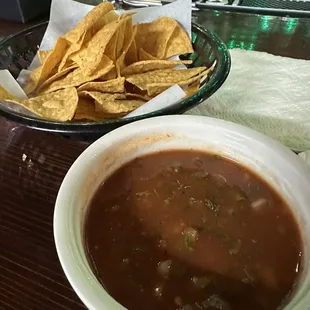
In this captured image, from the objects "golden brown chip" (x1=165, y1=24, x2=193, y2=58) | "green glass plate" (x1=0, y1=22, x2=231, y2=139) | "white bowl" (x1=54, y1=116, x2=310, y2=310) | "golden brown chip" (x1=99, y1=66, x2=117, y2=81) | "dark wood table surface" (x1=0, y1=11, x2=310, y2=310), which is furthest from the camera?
"golden brown chip" (x1=165, y1=24, x2=193, y2=58)

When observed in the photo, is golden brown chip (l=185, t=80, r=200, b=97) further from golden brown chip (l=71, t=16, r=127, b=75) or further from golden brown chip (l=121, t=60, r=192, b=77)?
golden brown chip (l=71, t=16, r=127, b=75)

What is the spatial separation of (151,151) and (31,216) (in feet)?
0.90

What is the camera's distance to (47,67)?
3.97ft


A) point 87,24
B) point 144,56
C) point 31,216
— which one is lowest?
point 31,216

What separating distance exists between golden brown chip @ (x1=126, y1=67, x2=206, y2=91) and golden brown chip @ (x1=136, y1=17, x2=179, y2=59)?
137 mm

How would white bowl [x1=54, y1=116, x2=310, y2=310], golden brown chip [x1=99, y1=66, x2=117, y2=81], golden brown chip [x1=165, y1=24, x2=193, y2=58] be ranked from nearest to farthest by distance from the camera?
white bowl [x1=54, y1=116, x2=310, y2=310] → golden brown chip [x1=99, y1=66, x2=117, y2=81] → golden brown chip [x1=165, y1=24, x2=193, y2=58]

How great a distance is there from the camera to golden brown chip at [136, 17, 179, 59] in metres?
1.30

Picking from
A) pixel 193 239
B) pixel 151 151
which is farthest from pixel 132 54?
pixel 193 239

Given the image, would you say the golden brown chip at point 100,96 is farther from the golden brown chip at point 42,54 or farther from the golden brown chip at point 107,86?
the golden brown chip at point 42,54

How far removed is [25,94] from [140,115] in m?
0.40

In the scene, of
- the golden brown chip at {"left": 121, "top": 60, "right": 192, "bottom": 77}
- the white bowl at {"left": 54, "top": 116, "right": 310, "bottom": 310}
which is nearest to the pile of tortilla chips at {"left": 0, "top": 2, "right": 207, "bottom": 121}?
the golden brown chip at {"left": 121, "top": 60, "right": 192, "bottom": 77}

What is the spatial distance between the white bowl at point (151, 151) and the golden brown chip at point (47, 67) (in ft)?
1.76

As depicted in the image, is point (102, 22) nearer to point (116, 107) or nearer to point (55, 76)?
point (55, 76)

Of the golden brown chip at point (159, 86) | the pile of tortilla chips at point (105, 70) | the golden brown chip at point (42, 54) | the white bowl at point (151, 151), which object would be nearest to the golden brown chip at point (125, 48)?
the pile of tortilla chips at point (105, 70)
